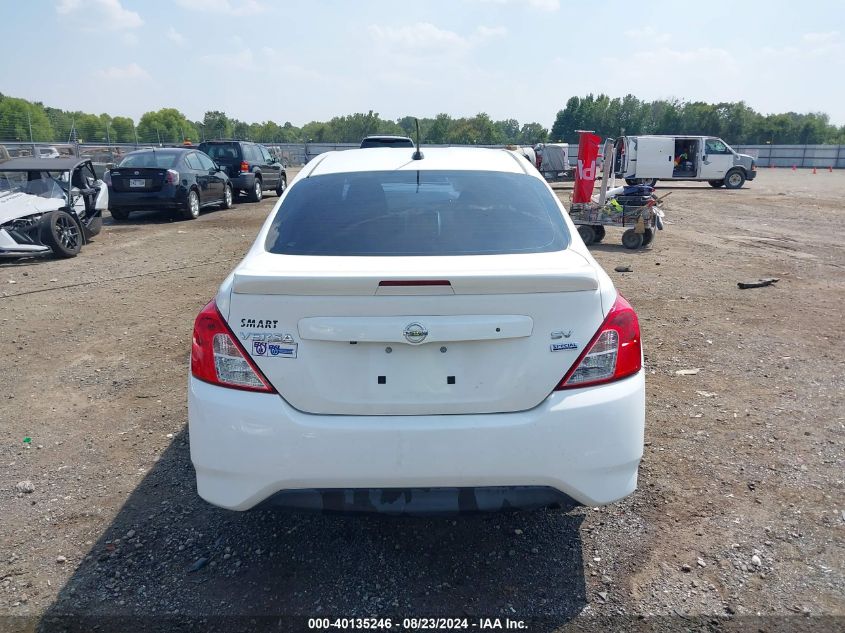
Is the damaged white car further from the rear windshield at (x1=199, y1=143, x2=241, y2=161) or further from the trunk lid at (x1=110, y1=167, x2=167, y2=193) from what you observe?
the rear windshield at (x1=199, y1=143, x2=241, y2=161)

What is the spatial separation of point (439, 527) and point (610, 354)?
130cm

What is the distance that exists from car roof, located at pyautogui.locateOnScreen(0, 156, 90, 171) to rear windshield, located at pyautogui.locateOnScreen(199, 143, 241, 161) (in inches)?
311

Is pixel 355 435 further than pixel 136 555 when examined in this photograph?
No

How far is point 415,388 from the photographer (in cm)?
229

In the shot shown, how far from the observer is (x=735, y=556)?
2.80 metres

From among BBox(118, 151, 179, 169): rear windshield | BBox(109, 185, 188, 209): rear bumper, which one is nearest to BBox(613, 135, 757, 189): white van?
BBox(118, 151, 179, 169): rear windshield

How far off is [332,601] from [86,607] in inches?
39.4

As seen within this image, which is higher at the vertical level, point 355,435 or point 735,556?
point 355,435

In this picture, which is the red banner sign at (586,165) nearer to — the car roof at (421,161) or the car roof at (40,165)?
the car roof at (421,161)

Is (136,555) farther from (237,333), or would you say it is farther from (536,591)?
(536,591)

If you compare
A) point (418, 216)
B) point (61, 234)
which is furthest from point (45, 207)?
point (418, 216)

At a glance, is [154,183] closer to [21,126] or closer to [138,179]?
[138,179]

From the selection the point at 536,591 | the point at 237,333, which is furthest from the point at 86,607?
the point at 536,591

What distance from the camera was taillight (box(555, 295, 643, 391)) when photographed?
2348mm
